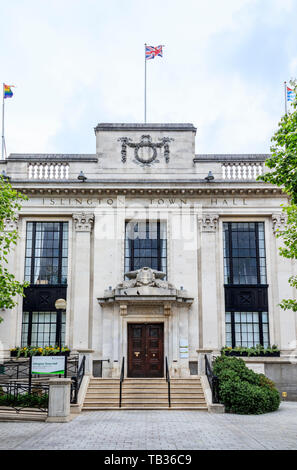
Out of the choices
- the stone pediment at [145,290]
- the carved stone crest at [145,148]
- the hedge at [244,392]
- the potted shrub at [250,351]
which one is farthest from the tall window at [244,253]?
the hedge at [244,392]

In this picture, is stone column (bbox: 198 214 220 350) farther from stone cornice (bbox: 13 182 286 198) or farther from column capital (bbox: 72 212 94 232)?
column capital (bbox: 72 212 94 232)

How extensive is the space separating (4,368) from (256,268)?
517 inches


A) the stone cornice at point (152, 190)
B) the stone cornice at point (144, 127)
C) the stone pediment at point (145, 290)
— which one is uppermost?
the stone cornice at point (144, 127)

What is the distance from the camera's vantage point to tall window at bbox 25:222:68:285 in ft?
83.0

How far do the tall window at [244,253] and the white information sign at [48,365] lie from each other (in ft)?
34.4

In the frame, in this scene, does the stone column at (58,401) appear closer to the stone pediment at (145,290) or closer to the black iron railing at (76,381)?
the black iron railing at (76,381)

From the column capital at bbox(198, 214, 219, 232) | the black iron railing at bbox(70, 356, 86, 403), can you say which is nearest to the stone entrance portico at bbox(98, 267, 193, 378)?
the black iron railing at bbox(70, 356, 86, 403)

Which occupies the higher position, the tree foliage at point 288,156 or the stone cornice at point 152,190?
the stone cornice at point 152,190

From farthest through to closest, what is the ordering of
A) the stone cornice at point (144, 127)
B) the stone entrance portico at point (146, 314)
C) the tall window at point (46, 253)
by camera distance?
the stone cornice at point (144, 127) < the tall window at point (46, 253) < the stone entrance portico at point (146, 314)

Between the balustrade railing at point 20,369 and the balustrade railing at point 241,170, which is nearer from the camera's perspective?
the balustrade railing at point 20,369

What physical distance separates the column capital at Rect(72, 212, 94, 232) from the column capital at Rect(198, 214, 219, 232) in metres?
5.62

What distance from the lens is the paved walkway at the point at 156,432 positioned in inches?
449

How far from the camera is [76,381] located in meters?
18.5

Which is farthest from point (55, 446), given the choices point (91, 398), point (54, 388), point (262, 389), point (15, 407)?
point (262, 389)
